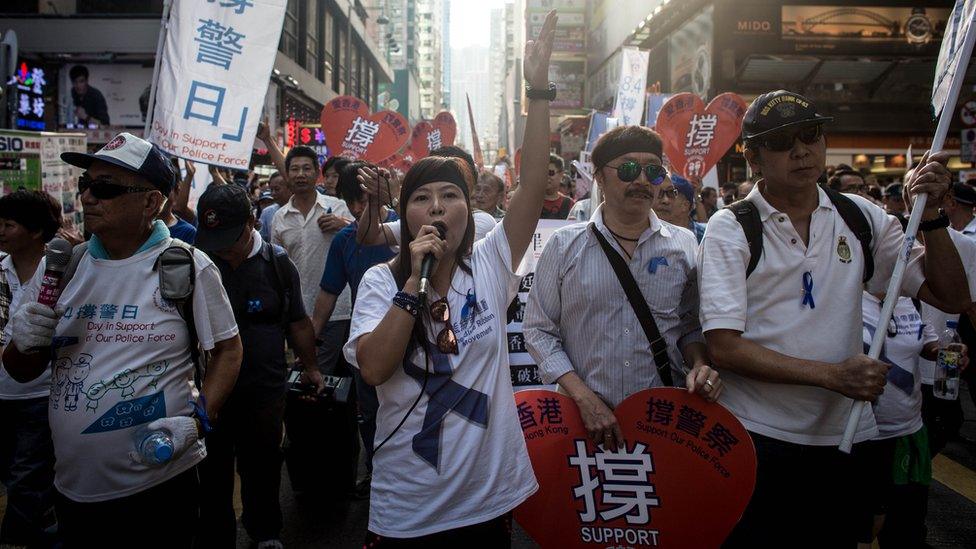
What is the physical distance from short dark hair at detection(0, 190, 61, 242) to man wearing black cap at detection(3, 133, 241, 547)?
1684 millimetres

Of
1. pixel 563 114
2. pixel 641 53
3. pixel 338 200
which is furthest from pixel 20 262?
pixel 563 114

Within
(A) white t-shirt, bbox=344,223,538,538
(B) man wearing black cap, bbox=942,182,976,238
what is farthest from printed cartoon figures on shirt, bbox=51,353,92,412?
(B) man wearing black cap, bbox=942,182,976,238

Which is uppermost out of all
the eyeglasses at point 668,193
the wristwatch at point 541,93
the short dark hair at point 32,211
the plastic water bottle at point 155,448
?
the wristwatch at point 541,93

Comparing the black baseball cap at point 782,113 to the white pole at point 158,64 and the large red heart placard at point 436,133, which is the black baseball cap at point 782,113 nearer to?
the white pole at point 158,64

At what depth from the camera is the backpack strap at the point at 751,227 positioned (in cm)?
247

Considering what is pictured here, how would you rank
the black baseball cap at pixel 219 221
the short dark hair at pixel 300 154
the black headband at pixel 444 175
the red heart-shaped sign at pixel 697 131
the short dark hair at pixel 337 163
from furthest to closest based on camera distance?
the red heart-shaped sign at pixel 697 131
the short dark hair at pixel 337 163
the short dark hair at pixel 300 154
the black baseball cap at pixel 219 221
the black headband at pixel 444 175

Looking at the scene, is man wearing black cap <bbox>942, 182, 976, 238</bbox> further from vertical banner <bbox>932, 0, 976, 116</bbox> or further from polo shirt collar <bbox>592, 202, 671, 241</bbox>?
polo shirt collar <bbox>592, 202, 671, 241</bbox>

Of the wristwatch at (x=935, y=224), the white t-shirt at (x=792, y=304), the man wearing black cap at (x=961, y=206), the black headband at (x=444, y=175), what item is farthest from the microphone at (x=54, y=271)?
the man wearing black cap at (x=961, y=206)

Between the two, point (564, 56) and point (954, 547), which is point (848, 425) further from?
point (564, 56)

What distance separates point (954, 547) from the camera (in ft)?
13.1

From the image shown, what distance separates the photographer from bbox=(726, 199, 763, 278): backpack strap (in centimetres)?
247

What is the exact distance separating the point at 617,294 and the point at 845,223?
2.96 ft

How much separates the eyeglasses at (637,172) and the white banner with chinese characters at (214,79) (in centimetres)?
357

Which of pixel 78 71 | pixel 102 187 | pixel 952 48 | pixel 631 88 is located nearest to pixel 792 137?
pixel 952 48
